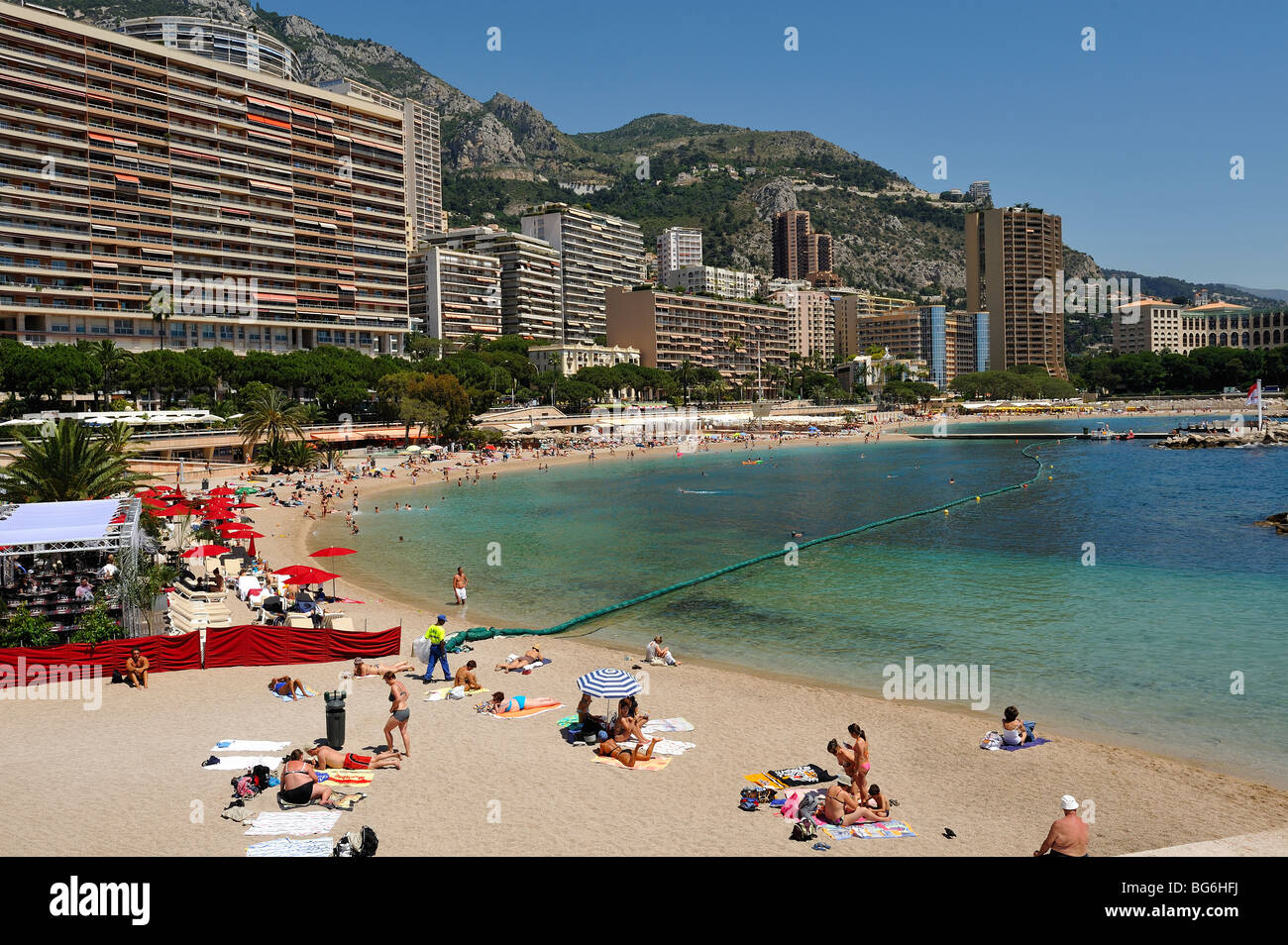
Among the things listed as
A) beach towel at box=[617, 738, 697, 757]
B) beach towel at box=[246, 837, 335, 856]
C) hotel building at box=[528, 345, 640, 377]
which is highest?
hotel building at box=[528, 345, 640, 377]

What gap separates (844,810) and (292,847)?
6037 mm

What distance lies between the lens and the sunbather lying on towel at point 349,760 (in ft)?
37.3

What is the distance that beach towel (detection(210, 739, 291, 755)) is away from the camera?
470 inches

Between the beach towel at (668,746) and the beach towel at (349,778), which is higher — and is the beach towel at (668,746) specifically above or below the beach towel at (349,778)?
below

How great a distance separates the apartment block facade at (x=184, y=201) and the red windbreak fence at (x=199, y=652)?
75.7 metres

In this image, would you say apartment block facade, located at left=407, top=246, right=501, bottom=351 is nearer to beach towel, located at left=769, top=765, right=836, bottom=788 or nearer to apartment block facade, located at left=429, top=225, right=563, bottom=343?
apartment block facade, located at left=429, top=225, right=563, bottom=343

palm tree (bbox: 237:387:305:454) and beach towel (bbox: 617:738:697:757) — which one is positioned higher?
palm tree (bbox: 237:387:305:454)

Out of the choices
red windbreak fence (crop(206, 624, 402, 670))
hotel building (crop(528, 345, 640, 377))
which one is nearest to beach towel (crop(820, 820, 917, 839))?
red windbreak fence (crop(206, 624, 402, 670))

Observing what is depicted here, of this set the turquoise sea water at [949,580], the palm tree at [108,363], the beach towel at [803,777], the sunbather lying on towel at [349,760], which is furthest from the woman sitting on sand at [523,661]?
the palm tree at [108,363]

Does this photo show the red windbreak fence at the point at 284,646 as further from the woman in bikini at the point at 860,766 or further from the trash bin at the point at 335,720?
the woman in bikini at the point at 860,766

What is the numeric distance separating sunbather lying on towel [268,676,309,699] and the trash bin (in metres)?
3.13
